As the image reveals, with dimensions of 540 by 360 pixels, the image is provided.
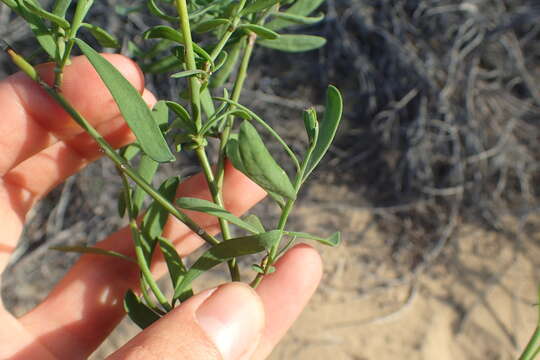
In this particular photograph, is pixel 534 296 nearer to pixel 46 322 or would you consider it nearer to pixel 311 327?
pixel 311 327

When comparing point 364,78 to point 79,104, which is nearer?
point 79,104

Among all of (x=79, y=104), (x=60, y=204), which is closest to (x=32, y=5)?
(x=79, y=104)

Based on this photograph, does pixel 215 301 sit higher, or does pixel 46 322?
pixel 215 301

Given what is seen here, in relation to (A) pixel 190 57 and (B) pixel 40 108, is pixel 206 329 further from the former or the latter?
(B) pixel 40 108

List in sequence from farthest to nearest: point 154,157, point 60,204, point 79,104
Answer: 1. point 60,204
2. point 79,104
3. point 154,157

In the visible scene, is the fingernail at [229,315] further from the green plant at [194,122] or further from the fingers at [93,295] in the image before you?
the fingers at [93,295]

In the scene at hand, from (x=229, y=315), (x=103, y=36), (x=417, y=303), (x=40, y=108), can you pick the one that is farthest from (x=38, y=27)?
(x=417, y=303)
